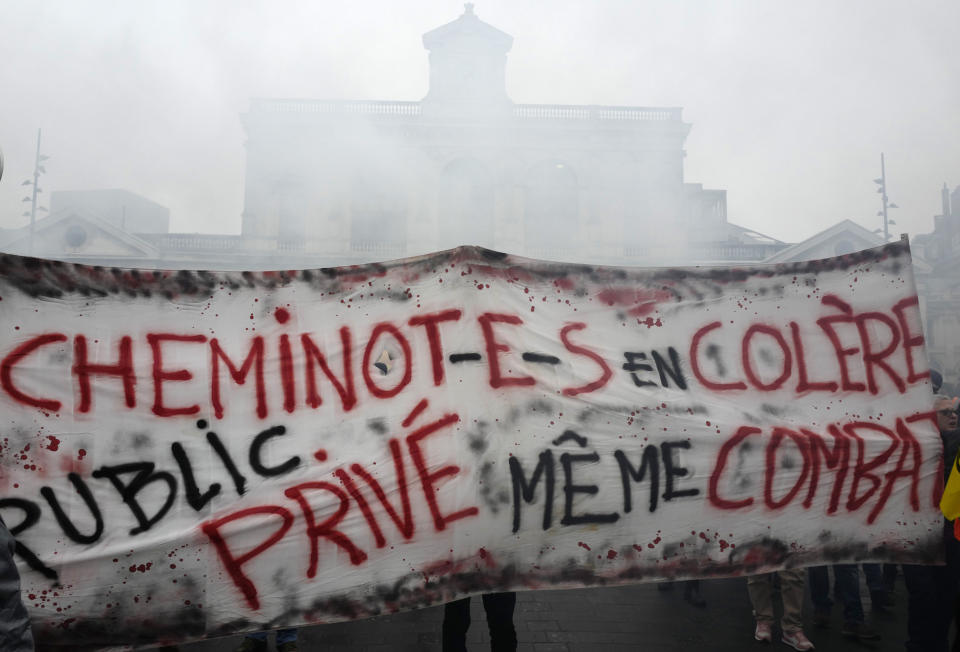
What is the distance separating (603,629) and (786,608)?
932 millimetres

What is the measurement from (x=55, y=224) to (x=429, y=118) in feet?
41.0

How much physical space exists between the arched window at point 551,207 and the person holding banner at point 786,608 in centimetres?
1662

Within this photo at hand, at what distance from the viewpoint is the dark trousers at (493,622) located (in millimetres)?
2016

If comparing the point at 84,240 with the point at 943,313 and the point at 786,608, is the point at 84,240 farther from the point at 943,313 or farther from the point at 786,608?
the point at 943,313

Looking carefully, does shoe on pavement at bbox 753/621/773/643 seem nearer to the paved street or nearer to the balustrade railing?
the paved street

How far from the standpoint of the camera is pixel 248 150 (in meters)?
19.0

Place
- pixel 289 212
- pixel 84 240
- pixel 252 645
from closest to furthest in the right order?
pixel 252 645
pixel 84 240
pixel 289 212

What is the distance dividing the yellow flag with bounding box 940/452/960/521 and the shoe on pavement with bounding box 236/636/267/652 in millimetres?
2897

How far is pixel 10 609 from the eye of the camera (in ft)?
3.85

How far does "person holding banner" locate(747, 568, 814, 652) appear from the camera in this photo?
284 cm

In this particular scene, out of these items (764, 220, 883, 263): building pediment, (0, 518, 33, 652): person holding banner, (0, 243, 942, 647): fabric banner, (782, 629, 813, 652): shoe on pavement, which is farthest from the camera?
(764, 220, 883, 263): building pediment

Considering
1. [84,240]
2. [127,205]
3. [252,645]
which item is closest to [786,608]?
[252,645]

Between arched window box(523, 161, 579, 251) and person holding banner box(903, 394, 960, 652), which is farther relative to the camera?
arched window box(523, 161, 579, 251)

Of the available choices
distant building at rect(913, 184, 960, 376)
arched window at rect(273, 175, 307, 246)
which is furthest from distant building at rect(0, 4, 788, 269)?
distant building at rect(913, 184, 960, 376)
